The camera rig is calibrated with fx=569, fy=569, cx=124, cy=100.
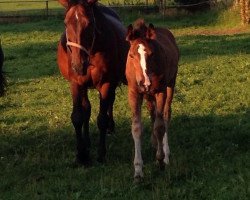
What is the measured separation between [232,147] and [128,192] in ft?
7.17

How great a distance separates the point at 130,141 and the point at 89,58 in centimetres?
192

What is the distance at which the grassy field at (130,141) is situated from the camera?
20.6 feet

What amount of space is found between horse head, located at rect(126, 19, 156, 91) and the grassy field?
117 centimetres

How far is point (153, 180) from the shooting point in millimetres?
6512

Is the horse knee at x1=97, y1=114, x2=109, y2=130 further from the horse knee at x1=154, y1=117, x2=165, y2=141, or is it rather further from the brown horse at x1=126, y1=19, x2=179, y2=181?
the horse knee at x1=154, y1=117, x2=165, y2=141

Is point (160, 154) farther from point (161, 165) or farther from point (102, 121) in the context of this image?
point (102, 121)

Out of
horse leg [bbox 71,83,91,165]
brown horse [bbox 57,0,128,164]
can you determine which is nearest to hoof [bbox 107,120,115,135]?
brown horse [bbox 57,0,128,164]

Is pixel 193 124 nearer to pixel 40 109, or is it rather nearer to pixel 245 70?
pixel 40 109

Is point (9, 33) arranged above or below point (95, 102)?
below

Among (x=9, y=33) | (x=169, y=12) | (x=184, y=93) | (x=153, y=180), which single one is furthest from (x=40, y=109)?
(x=169, y=12)

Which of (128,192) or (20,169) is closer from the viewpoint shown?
(128,192)

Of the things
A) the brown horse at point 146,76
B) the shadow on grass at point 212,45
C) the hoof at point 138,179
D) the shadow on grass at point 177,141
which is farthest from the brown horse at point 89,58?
the shadow on grass at point 212,45

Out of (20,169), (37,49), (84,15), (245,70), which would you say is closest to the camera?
(84,15)

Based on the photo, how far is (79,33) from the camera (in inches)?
267
